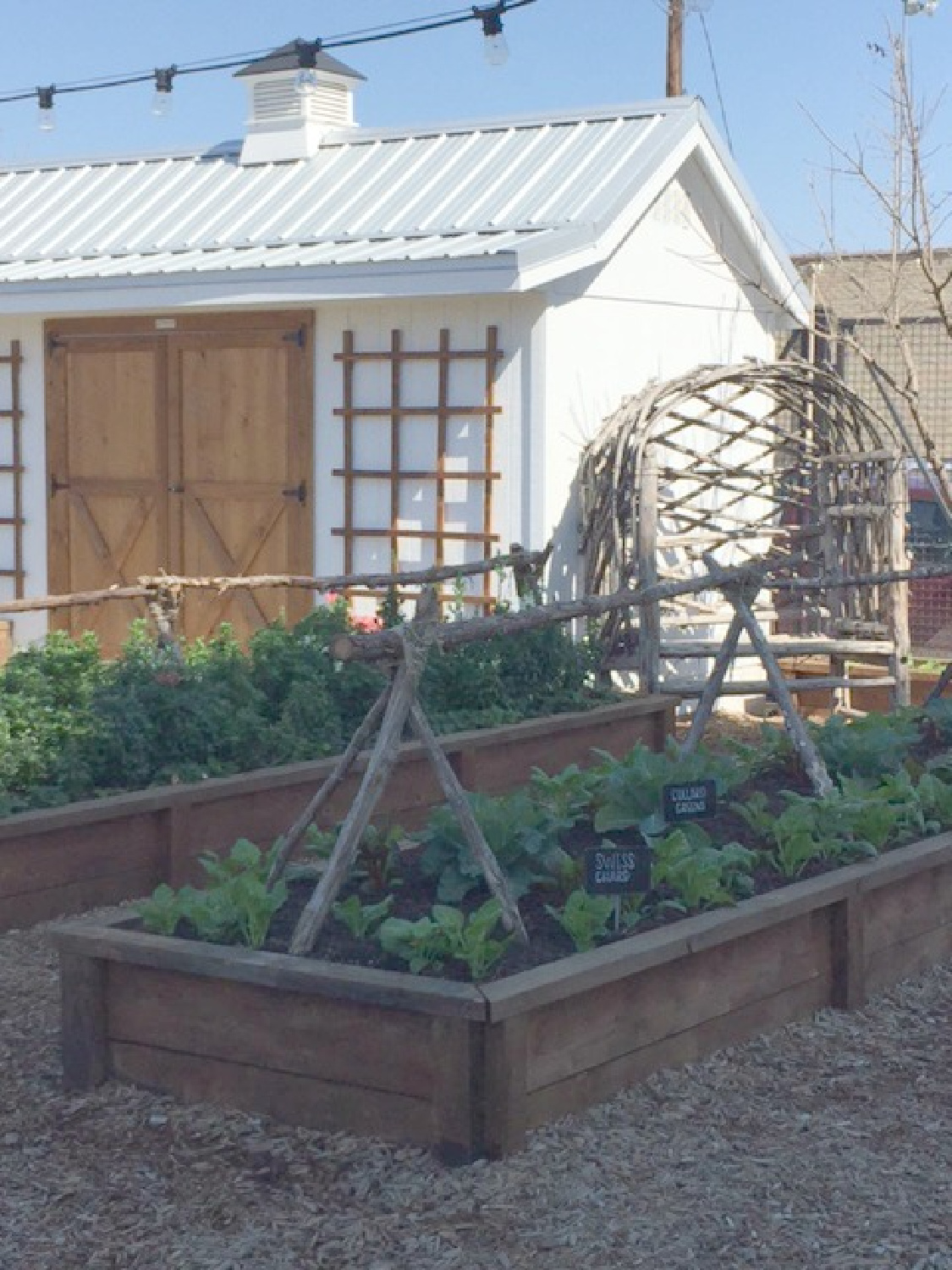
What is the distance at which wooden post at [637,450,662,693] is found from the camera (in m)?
10.3

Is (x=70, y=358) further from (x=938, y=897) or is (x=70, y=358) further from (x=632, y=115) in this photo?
(x=938, y=897)

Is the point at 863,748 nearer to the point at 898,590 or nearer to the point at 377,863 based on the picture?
the point at 377,863

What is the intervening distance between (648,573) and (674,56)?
1143cm

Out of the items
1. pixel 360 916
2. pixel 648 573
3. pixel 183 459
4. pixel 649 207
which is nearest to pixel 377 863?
pixel 360 916

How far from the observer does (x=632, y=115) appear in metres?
12.8

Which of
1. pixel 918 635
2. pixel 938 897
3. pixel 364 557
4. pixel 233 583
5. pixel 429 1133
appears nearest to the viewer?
pixel 429 1133

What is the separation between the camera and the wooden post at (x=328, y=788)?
201 inches

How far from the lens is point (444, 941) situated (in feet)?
15.5

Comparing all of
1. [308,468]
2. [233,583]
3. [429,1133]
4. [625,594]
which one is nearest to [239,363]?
[308,468]

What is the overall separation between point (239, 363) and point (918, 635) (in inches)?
214

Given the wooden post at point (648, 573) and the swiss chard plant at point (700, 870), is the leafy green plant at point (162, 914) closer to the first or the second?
the swiss chard plant at point (700, 870)

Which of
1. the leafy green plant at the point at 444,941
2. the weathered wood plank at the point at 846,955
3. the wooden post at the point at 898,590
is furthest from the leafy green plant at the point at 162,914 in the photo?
the wooden post at the point at 898,590

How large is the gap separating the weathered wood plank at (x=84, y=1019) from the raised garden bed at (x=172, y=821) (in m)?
1.48

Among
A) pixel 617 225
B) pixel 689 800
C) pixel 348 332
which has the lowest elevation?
pixel 689 800
